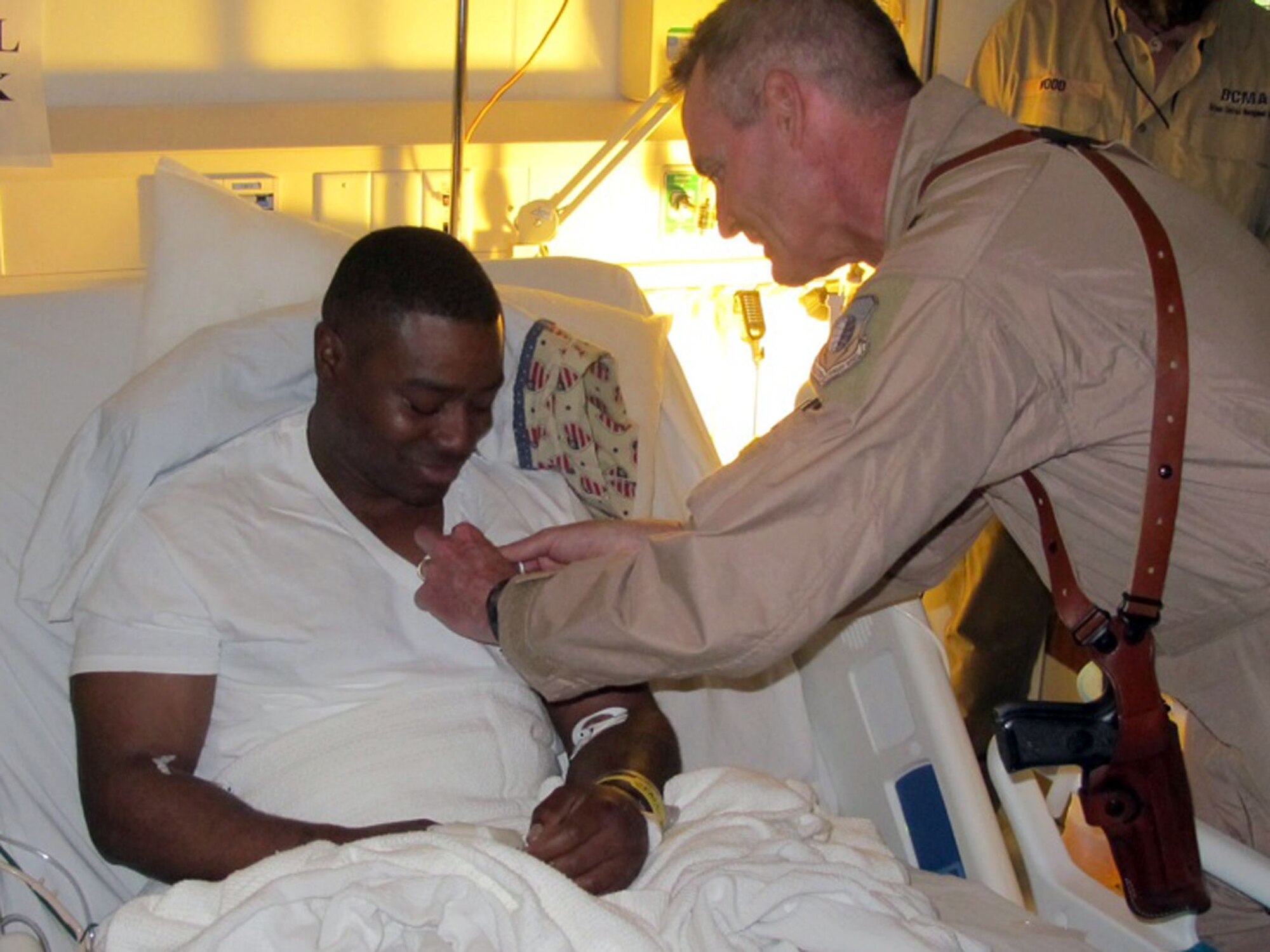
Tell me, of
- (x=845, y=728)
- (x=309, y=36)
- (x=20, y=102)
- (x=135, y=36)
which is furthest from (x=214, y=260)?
(x=845, y=728)

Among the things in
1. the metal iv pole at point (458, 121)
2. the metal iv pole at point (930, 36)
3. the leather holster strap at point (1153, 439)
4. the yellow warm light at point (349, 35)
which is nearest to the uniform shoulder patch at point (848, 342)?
the leather holster strap at point (1153, 439)

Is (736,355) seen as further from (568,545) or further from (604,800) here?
(604,800)

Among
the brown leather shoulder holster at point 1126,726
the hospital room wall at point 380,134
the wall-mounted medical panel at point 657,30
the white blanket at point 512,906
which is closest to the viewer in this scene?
the white blanket at point 512,906

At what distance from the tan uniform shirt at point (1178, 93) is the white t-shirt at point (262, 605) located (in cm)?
201

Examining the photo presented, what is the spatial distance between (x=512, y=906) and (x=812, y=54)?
1.03 metres

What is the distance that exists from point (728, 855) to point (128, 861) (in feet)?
2.33

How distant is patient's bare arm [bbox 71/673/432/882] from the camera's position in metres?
1.74

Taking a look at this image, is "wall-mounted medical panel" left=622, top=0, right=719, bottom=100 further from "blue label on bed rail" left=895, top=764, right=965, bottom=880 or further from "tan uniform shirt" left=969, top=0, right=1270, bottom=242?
"blue label on bed rail" left=895, top=764, right=965, bottom=880

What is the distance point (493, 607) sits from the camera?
1.89 m

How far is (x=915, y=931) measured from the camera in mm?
1562

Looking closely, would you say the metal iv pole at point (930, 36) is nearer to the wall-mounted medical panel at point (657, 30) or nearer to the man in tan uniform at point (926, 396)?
the wall-mounted medical panel at point (657, 30)

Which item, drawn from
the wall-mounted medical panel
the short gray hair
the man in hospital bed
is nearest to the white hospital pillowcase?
the man in hospital bed

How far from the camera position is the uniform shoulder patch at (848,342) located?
1.60 m

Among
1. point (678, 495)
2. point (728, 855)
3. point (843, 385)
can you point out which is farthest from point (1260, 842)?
point (678, 495)
